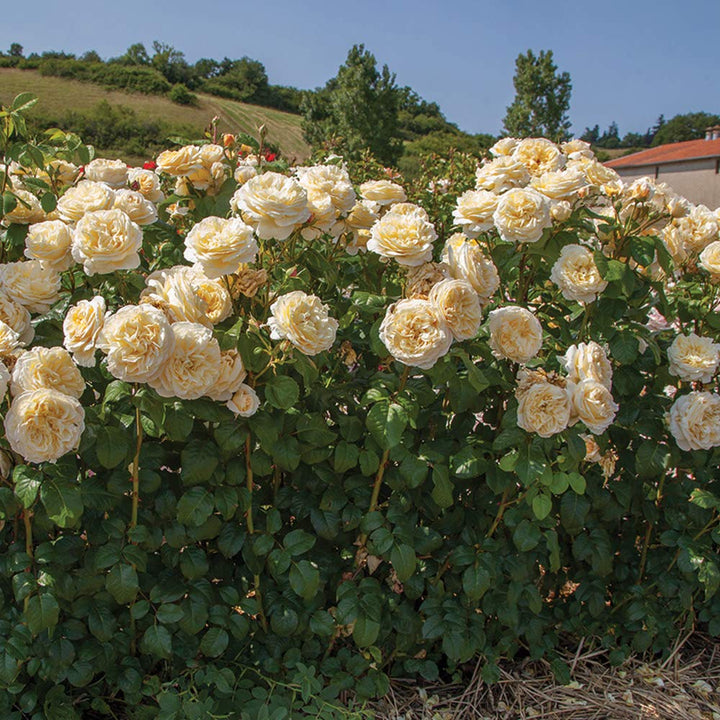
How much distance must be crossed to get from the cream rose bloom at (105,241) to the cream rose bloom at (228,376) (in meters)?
0.28

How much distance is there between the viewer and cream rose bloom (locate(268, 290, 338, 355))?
1224mm

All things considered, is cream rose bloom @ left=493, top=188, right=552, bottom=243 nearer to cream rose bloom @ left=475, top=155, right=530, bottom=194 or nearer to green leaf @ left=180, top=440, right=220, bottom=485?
cream rose bloom @ left=475, top=155, right=530, bottom=194

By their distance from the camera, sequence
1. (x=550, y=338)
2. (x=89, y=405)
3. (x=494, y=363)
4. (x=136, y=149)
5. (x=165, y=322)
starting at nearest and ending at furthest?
(x=165, y=322), (x=89, y=405), (x=494, y=363), (x=550, y=338), (x=136, y=149)

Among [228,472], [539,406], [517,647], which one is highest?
[539,406]

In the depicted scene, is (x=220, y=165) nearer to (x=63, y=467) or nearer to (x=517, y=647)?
(x=63, y=467)

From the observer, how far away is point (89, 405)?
148 cm

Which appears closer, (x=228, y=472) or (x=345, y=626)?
(x=228, y=472)

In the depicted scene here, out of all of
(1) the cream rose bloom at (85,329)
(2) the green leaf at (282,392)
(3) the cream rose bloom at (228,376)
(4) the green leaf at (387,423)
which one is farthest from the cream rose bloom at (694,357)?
(1) the cream rose bloom at (85,329)

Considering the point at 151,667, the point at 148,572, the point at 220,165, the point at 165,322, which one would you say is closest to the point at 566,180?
the point at 220,165

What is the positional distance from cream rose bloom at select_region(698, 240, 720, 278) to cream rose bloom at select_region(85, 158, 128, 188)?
61.6 inches

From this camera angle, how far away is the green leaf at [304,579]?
4.94ft

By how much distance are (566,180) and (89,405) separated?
1.23 m

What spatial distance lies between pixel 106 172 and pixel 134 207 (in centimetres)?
34

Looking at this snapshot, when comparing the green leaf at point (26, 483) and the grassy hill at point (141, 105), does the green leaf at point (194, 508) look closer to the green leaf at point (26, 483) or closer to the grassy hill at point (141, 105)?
the green leaf at point (26, 483)
